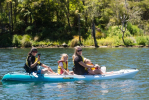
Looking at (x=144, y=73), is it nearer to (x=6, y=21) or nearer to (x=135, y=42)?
(x=135, y=42)

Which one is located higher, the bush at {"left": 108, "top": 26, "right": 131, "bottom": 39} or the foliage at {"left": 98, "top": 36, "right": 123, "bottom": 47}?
the bush at {"left": 108, "top": 26, "right": 131, "bottom": 39}

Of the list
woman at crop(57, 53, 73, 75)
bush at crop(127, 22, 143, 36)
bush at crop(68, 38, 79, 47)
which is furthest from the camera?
bush at crop(127, 22, 143, 36)

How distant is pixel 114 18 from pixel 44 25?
37.9 ft

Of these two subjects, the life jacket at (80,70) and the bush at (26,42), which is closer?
the life jacket at (80,70)

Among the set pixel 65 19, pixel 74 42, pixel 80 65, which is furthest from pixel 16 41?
pixel 80 65

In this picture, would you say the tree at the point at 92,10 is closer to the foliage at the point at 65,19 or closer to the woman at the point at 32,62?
the foliage at the point at 65,19

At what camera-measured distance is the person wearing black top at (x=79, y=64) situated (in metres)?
12.5

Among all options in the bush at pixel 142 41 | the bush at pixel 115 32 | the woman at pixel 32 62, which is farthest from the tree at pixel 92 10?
the woman at pixel 32 62

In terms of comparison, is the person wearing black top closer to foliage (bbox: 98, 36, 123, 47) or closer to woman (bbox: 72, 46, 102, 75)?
woman (bbox: 72, 46, 102, 75)

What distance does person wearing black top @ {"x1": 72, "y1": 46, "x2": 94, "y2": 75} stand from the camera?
12508mm

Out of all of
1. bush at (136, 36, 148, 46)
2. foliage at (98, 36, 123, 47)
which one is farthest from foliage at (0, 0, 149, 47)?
bush at (136, 36, 148, 46)

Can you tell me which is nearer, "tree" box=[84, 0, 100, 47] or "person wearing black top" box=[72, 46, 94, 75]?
"person wearing black top" box=[72, 46, 94, 75]

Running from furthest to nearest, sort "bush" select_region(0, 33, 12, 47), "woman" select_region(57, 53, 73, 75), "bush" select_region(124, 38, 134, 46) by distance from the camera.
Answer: "bush" select_region(0, 33, 12, 47)
"bush" select_region(124, 38, 134, 46)
"woman" select_region(57, 53, 73, 75)

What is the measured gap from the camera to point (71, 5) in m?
43.7
